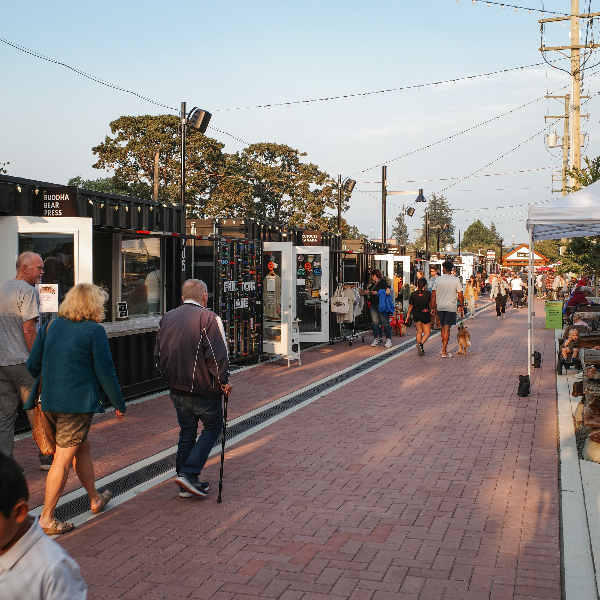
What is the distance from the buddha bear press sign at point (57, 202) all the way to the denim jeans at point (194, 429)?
11.3 ft

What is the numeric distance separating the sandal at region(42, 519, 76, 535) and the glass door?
36.1 feet

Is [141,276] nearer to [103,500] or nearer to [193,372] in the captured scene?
[193,372]

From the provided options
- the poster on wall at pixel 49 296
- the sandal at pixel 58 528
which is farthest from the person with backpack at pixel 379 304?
the sandal at pixel 58 528

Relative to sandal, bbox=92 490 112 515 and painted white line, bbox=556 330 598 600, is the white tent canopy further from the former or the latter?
sandal, bbox=92 490 112 515

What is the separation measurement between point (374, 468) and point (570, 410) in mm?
3718

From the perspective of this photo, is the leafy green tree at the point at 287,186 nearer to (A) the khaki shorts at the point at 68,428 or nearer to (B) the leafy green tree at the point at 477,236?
(A) the khaki shorts at the point at 68,428

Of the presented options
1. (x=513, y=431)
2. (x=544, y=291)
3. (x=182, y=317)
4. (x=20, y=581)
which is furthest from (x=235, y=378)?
(x=544, y=291)

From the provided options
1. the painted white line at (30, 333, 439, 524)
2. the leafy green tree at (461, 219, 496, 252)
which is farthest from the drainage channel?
the leafy green tree at (461, 219, 496, 252)

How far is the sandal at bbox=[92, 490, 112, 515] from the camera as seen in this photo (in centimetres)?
544

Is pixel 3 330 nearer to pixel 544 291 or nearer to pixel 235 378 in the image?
pixel 235 378

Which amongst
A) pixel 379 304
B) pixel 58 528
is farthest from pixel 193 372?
pixel 379 304

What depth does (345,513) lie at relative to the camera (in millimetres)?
5426

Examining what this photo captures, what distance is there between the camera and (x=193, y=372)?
225 inches

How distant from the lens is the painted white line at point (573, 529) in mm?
4145
